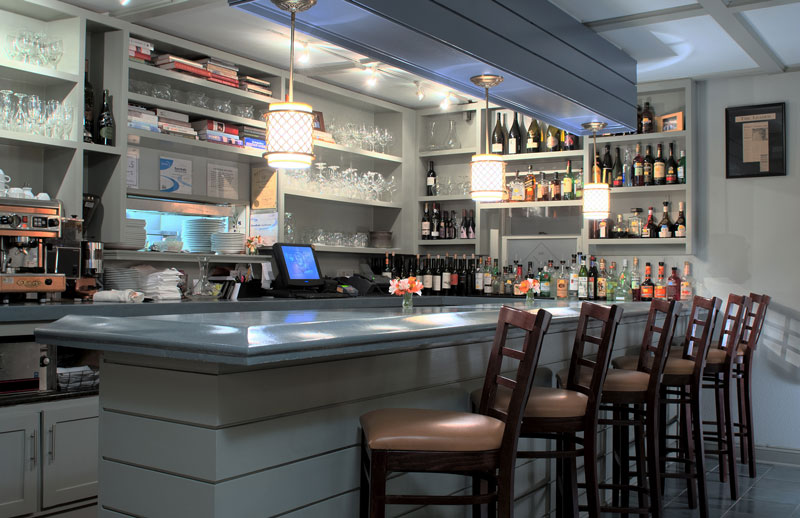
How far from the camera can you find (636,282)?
6.36 metres

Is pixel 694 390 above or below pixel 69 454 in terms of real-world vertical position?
above

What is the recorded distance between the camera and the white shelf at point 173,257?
15.4ft

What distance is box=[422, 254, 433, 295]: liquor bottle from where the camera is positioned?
6875 mm

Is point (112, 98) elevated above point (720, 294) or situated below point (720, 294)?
above

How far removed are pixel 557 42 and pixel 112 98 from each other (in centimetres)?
278

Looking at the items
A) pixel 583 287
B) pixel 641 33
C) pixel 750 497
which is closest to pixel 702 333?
pixel 750 497

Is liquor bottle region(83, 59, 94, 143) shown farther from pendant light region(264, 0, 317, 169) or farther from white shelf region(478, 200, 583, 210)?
white shelf region(478, 200, 583, 210)

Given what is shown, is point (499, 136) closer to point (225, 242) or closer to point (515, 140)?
point (515, 140)

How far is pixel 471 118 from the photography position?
7105 mm

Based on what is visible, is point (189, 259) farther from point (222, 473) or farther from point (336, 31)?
point (222, 473)

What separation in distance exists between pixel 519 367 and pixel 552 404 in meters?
0.58

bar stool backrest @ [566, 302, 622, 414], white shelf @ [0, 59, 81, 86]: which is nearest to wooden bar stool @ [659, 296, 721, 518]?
bar stool backrest @ [566, 302, 622, 414]

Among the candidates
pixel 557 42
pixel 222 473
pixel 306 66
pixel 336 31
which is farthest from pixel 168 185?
pixel 222 473

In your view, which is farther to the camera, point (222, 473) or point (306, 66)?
point (306, 66)
